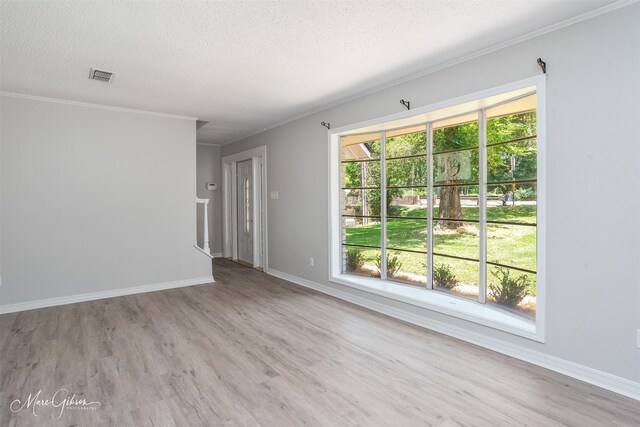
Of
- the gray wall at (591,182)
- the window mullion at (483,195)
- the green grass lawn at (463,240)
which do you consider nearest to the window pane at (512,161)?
the window mullion at (483,195)

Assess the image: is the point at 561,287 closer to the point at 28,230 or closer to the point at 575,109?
the point at 575,109

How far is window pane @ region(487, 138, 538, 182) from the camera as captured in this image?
9.76 ft

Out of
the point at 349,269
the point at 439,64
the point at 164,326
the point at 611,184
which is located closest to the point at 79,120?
the point at 164,326

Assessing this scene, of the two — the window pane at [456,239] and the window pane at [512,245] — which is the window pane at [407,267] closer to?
the window pane at [456,239]

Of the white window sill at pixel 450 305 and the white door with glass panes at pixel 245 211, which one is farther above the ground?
the white door with glass panes at pixel 245 211

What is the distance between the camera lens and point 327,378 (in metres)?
2.48

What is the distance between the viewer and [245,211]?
22.7ft

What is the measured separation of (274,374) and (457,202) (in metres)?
2.44

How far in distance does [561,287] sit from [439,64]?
7.03ft

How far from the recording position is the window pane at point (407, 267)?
3.97 m

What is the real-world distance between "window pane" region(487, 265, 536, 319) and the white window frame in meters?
0.08

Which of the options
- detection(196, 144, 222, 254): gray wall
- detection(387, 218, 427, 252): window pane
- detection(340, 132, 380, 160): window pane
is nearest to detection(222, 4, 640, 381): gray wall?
detection(387, 218, 427, 252): window pane

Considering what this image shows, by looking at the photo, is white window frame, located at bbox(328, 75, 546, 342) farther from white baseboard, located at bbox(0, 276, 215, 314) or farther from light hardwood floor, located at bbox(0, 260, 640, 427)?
white baseboard, located at bbox(0, 276, 215, 314)

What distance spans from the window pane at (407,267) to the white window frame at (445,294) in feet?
0.29
